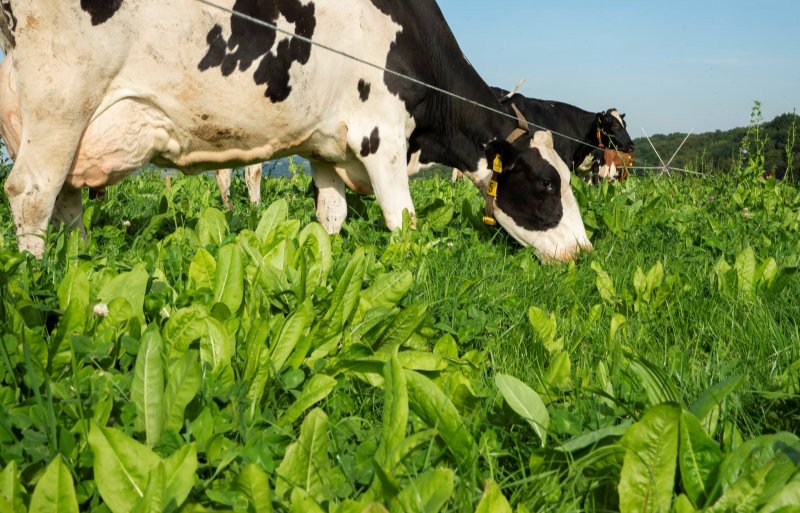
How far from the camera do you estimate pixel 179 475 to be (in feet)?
5.21

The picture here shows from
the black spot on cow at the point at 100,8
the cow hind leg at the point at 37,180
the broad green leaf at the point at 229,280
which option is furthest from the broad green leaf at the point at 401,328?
the black spot on cow at the point at 100,8

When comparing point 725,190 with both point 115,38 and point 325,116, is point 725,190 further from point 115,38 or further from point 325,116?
point 115,38

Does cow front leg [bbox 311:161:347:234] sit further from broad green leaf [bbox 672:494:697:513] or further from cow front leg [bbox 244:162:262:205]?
broad green leaf [bbox 672:494:697:513]

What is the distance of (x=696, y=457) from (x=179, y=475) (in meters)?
1.12

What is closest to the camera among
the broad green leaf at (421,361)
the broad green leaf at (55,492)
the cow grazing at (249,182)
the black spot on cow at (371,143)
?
the broad green leaf at (55,492)

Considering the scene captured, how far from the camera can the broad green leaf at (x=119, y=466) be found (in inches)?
64.0

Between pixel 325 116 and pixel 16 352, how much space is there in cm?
294

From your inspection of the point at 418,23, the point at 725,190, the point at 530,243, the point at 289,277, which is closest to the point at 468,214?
the point at 530,243

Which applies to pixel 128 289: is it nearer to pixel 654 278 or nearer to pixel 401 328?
pixel 401 328

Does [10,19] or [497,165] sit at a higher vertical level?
[10,19]

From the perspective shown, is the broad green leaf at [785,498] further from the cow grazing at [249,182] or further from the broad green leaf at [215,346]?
the cow grazing at [249,182]

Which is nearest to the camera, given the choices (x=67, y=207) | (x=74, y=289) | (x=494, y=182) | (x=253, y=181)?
(x=74, y=289)

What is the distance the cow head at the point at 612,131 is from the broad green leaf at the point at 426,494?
15.0 metres

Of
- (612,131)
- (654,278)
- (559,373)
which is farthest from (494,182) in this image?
(612,131)
